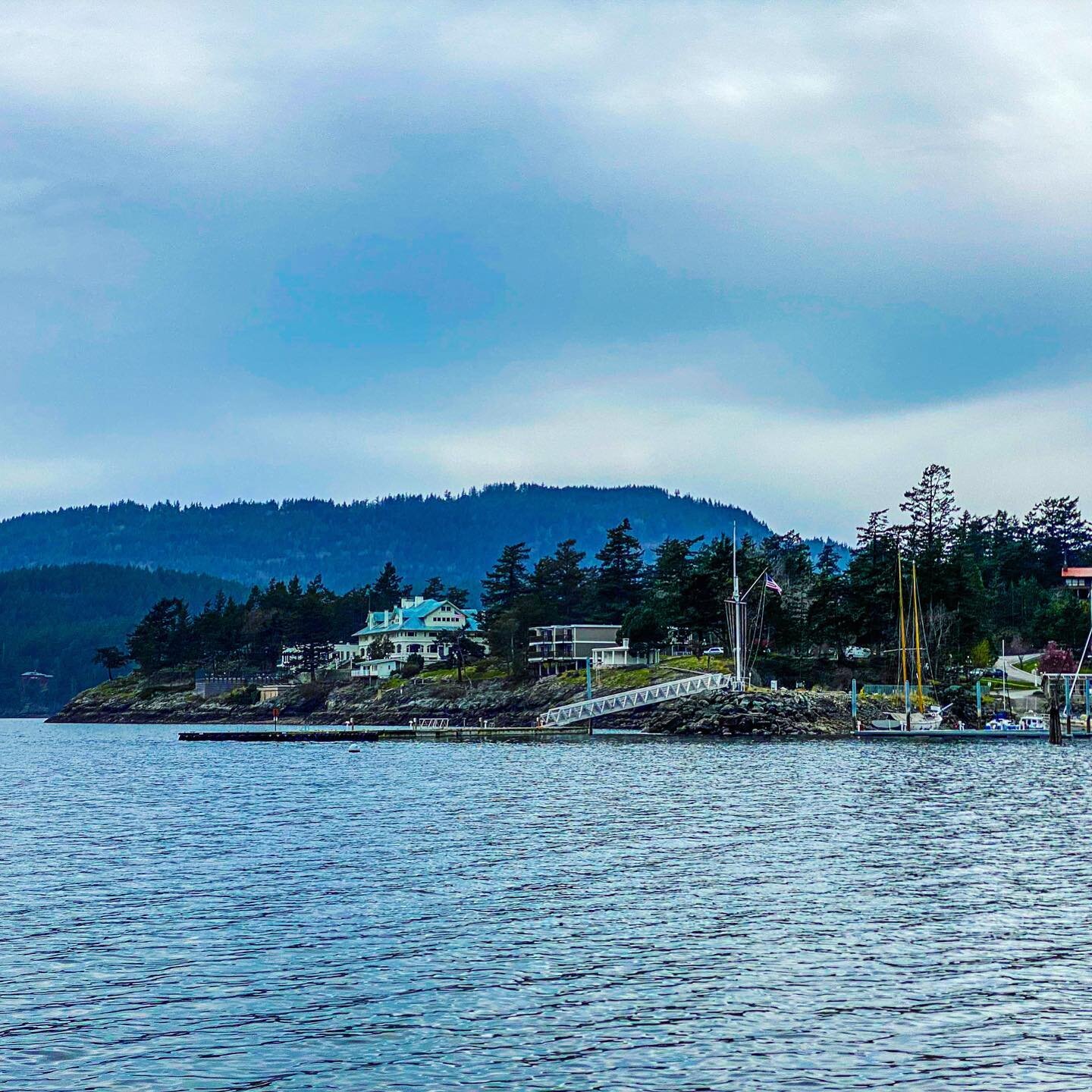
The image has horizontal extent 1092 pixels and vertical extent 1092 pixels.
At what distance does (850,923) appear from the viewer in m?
29.9

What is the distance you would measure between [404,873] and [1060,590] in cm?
13938

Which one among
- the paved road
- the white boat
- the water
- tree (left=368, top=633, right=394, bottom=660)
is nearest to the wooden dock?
the white boat

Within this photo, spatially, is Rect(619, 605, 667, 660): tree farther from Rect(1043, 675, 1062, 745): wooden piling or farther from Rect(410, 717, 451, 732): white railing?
Rect(1043, 675, 1062, 745): wooden piling

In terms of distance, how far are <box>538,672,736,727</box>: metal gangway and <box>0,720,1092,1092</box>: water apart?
59246 millimetres

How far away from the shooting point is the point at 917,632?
121438 millimetres

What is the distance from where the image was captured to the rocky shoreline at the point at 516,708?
378ft

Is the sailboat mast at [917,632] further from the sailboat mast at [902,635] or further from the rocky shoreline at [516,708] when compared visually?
the rocky shoreline at [516,708]

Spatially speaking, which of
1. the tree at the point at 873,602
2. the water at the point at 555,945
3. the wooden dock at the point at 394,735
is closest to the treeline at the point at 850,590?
the tree at the point at 873,602

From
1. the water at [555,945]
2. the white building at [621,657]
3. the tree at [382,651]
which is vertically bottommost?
the water at [555,945]

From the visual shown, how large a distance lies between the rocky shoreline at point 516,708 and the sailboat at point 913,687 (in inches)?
137

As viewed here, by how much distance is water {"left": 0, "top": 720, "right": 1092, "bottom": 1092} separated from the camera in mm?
19750

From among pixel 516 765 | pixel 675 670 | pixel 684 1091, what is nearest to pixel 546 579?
pixel 675 670

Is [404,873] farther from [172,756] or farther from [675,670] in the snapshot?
[675,670]

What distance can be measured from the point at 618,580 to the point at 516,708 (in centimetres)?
3001
